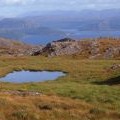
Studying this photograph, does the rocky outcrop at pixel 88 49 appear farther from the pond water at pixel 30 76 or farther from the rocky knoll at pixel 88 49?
the pond water at pixel 30 76

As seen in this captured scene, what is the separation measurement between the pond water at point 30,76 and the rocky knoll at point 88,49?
A: 35.1 meters

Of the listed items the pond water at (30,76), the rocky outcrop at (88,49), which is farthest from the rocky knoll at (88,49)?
the pond water at (30,76)

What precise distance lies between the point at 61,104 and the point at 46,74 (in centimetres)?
3832

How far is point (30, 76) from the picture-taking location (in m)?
59.9

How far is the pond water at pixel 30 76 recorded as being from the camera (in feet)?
182

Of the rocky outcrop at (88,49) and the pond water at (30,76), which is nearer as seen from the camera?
the pond water at (30,76)

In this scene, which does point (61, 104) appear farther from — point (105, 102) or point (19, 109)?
point (105, 102)

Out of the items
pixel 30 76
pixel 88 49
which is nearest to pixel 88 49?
pixel 88 49

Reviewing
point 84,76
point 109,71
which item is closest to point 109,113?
point 84,76

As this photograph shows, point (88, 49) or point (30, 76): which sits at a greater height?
point (30, 76)

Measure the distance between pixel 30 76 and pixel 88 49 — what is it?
46.5 meters

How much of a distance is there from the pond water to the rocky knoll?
3511 centimetres

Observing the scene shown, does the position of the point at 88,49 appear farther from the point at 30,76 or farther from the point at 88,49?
the point at 30,76

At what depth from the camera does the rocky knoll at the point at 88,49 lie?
326 feet
